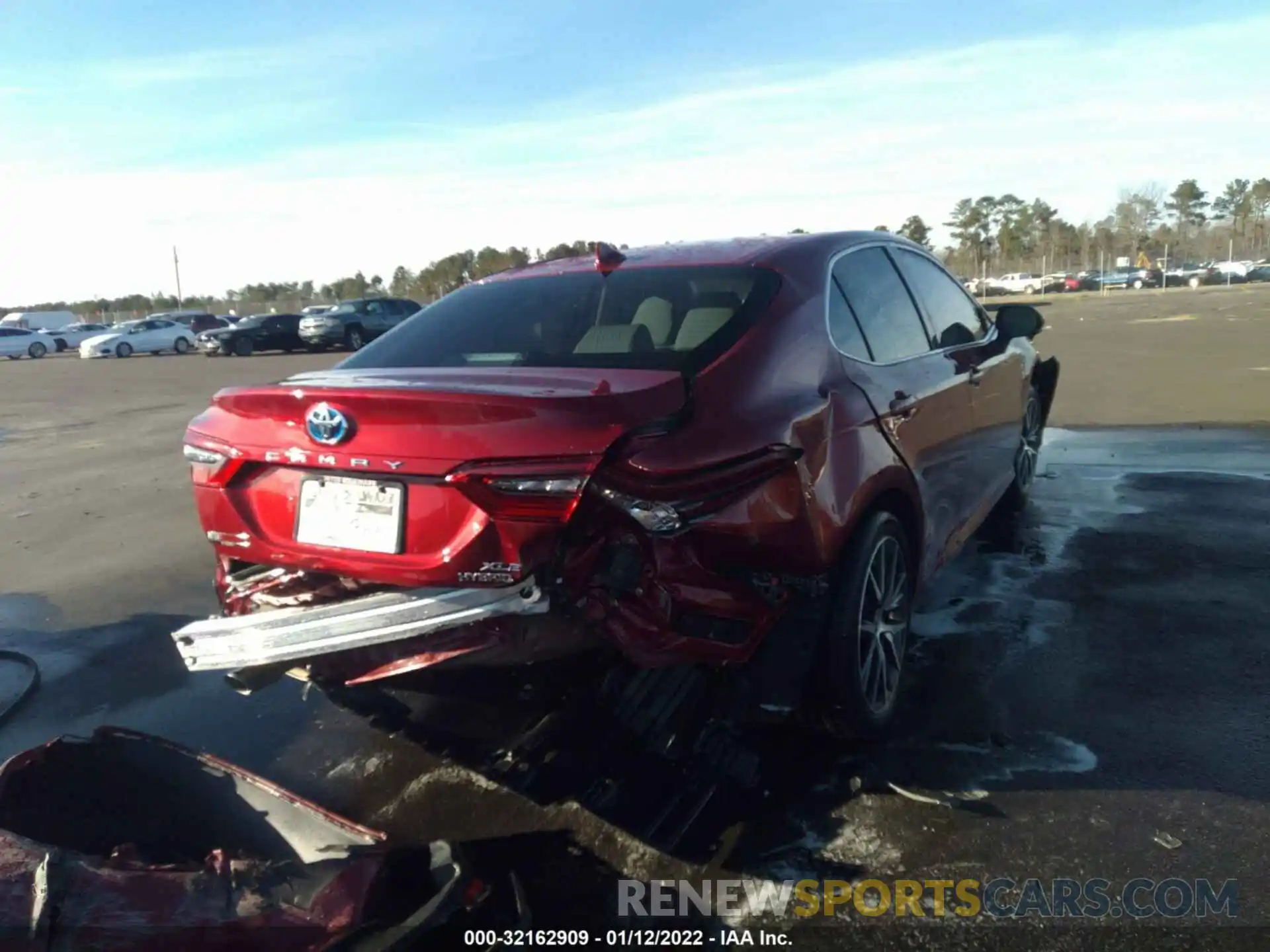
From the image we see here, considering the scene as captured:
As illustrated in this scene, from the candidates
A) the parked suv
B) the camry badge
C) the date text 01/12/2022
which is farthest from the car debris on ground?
the parked suv

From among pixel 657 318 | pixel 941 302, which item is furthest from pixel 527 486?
pixel 941 302

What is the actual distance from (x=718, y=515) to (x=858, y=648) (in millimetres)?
842

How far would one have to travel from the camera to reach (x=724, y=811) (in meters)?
3.21

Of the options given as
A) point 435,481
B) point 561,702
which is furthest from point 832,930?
point 435,481

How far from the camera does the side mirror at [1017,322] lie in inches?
209

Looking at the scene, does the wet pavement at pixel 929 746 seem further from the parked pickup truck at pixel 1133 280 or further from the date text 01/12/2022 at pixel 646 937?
the parked pickup truck at pixel 1133 280

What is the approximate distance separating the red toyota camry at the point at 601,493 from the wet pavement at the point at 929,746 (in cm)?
40

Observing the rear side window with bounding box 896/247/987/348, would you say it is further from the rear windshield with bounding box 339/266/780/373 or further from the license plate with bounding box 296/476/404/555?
the license plate with bounding box 296/476/404/555

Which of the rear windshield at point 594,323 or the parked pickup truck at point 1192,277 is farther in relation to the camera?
the parked pickup truck at point 1192,277

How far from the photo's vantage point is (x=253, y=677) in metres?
3.22

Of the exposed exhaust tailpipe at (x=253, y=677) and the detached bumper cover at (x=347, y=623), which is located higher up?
the detached bumper cover at (x=347, y=623)

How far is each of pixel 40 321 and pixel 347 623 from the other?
51.8 m

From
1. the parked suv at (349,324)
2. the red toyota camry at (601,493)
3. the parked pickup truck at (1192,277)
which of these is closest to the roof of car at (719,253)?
the red toyota camry at (601,493)

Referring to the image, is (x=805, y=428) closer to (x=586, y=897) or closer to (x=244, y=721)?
(x=586, y=897)
